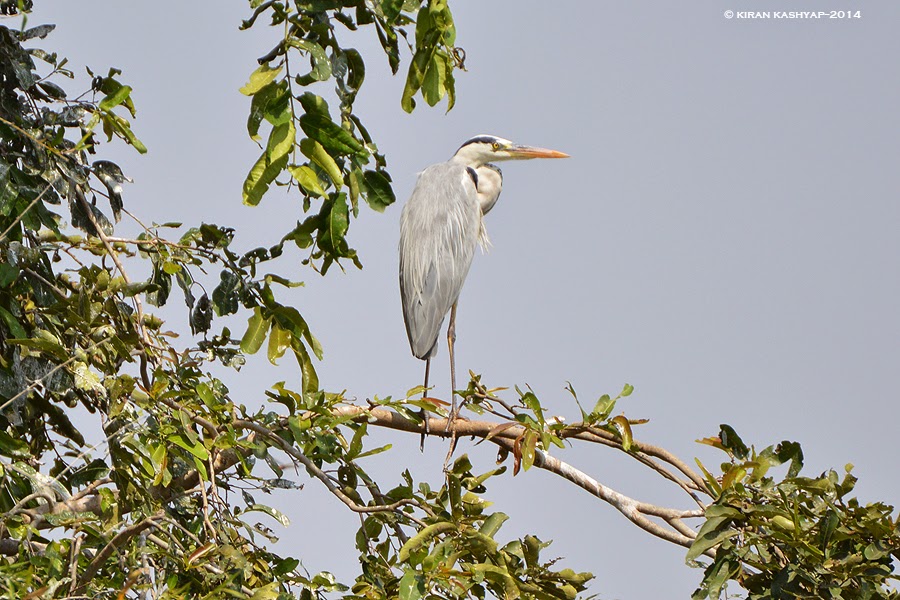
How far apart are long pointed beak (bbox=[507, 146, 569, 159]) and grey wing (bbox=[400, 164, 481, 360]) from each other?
1.35 feet

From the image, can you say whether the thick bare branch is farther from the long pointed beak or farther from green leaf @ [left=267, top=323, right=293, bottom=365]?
the long pointed beak

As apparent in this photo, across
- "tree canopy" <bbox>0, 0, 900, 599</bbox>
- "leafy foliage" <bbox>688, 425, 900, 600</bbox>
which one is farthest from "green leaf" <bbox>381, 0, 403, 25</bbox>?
"leafy foliage" <bbox>688, 425, 900, 600</bbox>

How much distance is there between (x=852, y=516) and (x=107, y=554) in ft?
5.28

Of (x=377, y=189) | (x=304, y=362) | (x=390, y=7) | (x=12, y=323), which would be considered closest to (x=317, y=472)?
(x=304, y=362)

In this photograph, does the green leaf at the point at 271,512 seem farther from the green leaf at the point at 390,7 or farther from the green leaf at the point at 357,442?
the green leaf at the point at 390,7

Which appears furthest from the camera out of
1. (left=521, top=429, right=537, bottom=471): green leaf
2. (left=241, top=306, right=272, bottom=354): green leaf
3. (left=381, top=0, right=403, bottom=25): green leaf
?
(left=241, top=306, right=272, bottom=354): green leaf

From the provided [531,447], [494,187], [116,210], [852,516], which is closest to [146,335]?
[116,210]

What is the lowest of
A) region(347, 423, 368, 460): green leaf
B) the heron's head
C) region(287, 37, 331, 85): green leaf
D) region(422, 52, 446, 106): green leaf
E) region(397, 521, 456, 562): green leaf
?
region(397, 521, 456, 562): green leaf

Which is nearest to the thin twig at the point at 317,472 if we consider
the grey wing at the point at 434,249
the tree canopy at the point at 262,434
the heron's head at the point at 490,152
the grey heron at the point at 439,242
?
the tree canopy at the point at 262,434

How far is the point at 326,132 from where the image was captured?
7.63 ft

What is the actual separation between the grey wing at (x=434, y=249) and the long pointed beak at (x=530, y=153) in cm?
41

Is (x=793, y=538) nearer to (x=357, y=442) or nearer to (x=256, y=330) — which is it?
(x=357, y=442)

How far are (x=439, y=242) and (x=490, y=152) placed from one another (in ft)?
2.80

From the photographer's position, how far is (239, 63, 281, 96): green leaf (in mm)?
2246
